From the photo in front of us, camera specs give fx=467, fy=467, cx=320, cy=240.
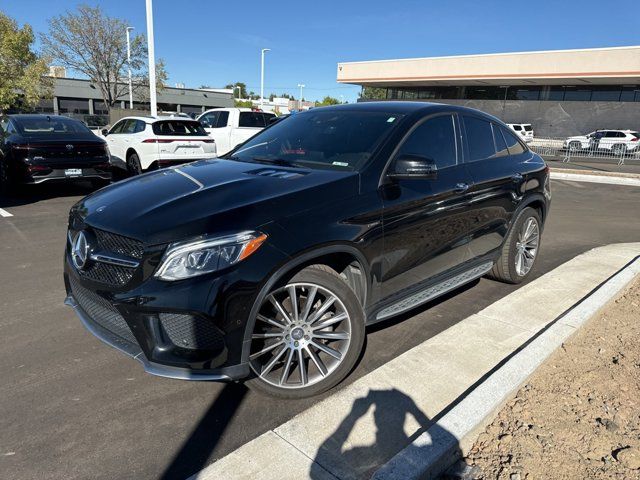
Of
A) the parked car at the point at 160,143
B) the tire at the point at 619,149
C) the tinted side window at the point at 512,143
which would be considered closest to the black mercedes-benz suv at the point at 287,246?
the tinted side window at the point at 512,143

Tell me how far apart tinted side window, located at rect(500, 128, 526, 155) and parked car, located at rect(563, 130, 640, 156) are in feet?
77.1

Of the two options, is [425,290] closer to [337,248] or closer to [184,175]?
[337,248]

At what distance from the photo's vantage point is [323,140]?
3.74 m

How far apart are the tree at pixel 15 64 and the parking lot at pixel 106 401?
17833 mm

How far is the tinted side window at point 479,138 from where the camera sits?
418cm

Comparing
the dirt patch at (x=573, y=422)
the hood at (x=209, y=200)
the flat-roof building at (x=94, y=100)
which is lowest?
the dirt patch at (x=573, y=422)

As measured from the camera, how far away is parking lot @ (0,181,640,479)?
2.38 metres

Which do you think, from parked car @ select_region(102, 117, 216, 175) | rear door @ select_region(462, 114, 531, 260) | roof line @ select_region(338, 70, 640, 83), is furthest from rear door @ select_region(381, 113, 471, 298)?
roof line @ select_region(338, 70, 640, 83)

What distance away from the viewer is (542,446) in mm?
2496

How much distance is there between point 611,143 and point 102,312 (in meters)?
31.3

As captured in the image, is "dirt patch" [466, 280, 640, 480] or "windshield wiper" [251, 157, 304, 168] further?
"windshield wiper" [251, 157, 304, 168]

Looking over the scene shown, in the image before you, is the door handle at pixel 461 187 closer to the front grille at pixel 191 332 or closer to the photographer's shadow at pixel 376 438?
the photographer's shadow at pixel 376 438

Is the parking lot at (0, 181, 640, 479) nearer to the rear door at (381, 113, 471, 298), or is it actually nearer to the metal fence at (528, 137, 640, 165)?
the rear door at (381, 113, 471, 298)

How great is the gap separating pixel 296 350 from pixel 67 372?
5.28ft
